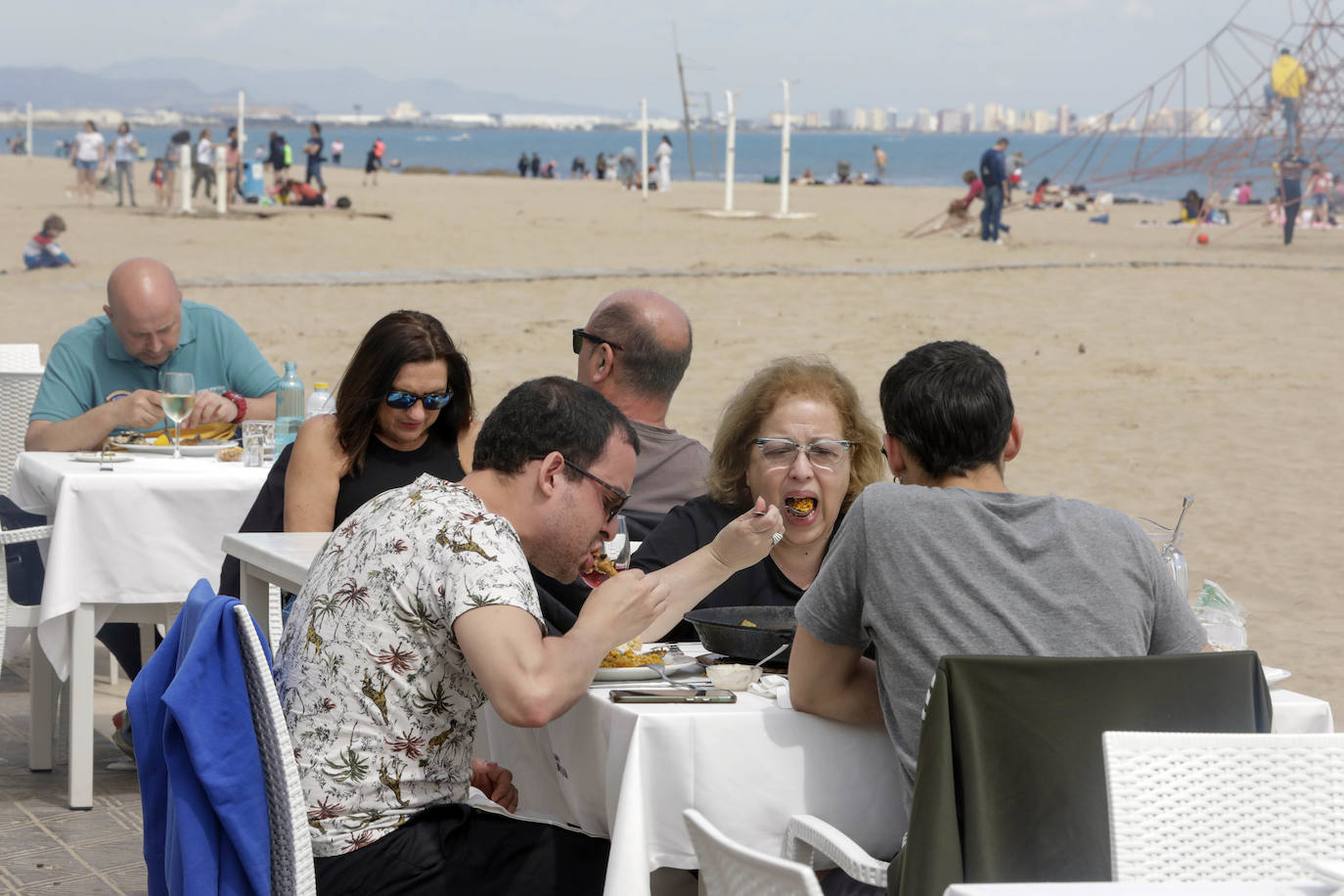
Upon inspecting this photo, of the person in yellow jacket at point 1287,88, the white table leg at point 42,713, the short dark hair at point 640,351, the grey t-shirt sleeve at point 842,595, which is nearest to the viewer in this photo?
the grey t-shirt sleeve at point 842,595

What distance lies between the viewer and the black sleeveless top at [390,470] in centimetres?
406

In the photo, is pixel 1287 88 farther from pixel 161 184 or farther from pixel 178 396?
pixel 178 396

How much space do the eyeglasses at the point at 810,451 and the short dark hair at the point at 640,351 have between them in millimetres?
951

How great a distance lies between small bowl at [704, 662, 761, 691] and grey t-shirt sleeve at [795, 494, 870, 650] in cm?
24

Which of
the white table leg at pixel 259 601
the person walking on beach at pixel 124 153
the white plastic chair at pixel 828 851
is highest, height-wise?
the person walking on beach at pixel 124 153

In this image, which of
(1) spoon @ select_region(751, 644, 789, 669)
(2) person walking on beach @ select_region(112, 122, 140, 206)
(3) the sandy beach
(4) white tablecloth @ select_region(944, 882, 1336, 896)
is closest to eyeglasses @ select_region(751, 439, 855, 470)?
(1) spoon @ select_region(751, 644, 789, 669)

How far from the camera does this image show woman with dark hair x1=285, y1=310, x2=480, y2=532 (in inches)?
153

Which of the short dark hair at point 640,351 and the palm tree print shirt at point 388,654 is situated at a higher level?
the short dark hair at point 640,351

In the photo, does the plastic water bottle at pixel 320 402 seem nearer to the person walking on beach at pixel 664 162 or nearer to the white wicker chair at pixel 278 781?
the white wicker chair at pixel 278 781

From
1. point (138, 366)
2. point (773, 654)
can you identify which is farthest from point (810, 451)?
point (138, 366)

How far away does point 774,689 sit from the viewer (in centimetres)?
268

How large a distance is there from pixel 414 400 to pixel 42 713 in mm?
1763

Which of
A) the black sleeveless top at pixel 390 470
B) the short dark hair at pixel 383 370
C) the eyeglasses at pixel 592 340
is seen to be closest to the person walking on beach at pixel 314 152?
the eyeglasses at pixel 592 340

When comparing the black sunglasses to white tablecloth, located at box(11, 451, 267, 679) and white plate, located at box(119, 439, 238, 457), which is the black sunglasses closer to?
white tablecloth, located at box(11, 451, 267, 679)
